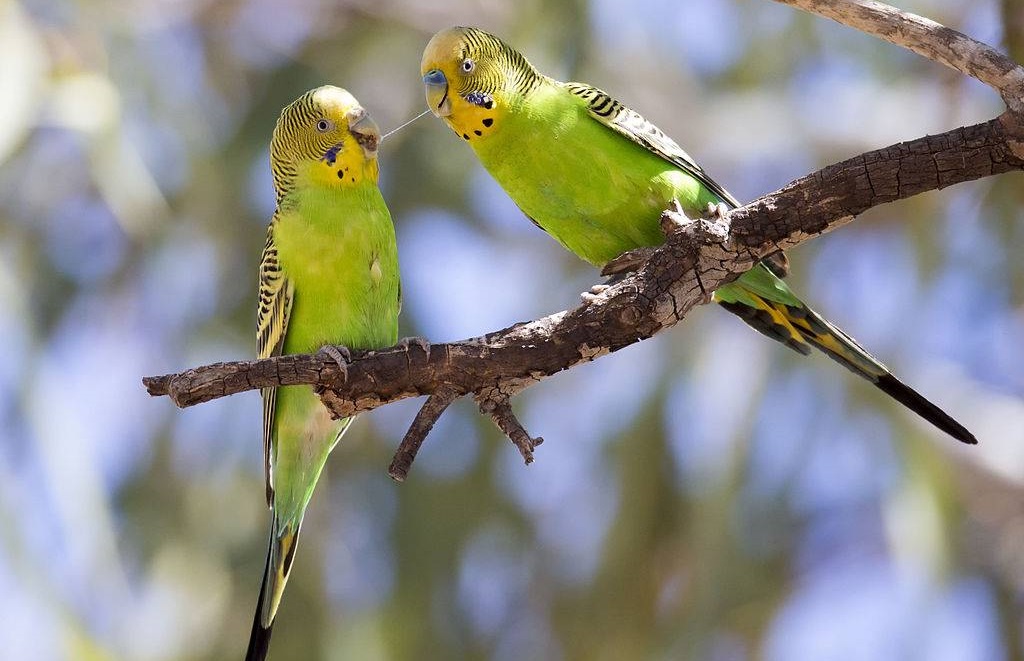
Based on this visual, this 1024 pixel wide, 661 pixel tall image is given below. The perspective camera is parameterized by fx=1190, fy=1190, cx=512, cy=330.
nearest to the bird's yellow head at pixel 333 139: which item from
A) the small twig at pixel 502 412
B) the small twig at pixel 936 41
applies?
the small twig at pixel 502 412

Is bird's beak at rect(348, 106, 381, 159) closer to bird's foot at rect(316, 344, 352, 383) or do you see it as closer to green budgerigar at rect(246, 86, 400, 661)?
green budgerigar at rect(246, 86, 400, 661)

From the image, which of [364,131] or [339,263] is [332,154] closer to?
[364,131]

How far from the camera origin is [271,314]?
13.4 feet

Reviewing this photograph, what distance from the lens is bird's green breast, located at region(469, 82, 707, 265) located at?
3867 mm

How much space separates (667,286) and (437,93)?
1.12 metres

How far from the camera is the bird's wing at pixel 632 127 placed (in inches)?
156

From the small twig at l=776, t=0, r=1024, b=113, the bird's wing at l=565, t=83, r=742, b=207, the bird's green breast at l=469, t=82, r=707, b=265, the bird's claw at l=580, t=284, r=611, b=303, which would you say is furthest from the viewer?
the bird's wing at l=565, t=83, r=742, b=207

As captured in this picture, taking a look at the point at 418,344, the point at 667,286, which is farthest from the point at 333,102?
the point at 667,286

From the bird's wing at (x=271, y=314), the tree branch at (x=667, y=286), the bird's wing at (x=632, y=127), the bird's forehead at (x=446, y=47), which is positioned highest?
the bird's forehead at (x=446, y=47)

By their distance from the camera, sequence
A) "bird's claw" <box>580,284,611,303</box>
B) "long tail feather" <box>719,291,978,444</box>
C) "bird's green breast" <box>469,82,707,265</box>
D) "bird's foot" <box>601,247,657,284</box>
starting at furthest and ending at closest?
"bird's green breast" <box>469,82,707,265</box>
"long tail feather" <box>719,291,978,444</box>
"bird's foot" <box>601,247,657,284</box>
"bird's claw" <box>580,284,611,303</box>

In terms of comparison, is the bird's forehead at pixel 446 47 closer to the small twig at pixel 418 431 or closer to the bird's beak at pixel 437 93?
the bird's beak at pixel 437 93

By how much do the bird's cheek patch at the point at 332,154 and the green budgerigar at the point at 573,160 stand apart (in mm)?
335

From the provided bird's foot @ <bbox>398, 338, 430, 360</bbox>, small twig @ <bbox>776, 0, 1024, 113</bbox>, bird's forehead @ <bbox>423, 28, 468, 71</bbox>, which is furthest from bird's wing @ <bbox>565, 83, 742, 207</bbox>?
bird's foot @ <bbox>398, 338, 430, 360</bbox>

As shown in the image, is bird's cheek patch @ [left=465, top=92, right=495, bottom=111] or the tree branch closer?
the tree branch
